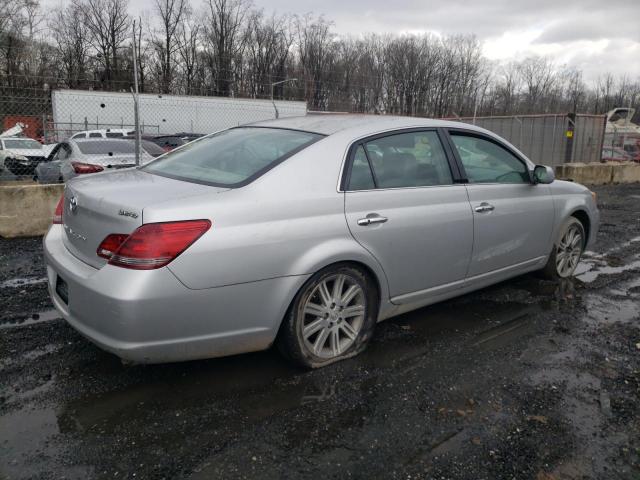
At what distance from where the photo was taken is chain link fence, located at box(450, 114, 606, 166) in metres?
18.2

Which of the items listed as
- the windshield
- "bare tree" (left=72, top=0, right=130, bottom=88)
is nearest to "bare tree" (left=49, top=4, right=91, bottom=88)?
"bare tree" (left=72, top=0, right=130, bottom=88)

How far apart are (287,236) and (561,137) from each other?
59.7ft

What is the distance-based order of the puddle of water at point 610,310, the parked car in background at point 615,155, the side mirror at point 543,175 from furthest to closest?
the parked car in background at point 615,155 → the side mirror at point 543,175 → the puddle of water at point 610,310

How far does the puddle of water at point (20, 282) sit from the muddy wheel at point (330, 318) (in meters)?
2.97

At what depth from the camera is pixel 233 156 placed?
337 centimetres

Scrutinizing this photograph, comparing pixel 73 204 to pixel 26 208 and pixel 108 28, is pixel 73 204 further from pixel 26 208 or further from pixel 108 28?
pixel 108 28

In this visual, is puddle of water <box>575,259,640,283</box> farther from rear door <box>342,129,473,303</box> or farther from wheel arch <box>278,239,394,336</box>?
wheel arch <box>278,239,394,336</box>

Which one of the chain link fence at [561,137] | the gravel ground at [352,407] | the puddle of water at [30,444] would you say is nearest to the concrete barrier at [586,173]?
the chain link fence at [561,137]

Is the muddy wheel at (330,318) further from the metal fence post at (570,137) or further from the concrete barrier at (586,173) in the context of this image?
the metal fence post at (570,137)

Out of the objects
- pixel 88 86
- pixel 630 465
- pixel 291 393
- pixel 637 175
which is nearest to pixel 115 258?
pixel 291 393

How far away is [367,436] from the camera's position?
8.39 ft

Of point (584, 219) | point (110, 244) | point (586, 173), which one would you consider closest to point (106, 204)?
point (110, 244)

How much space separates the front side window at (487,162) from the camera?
399 centimetres

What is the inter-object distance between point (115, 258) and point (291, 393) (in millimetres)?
1218
